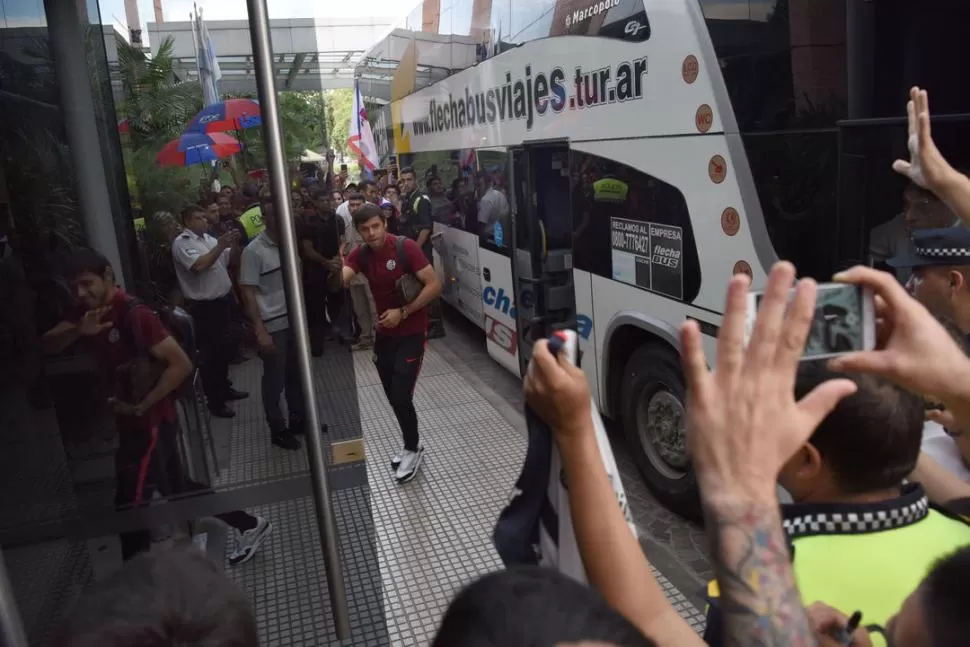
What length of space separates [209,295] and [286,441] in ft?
2.02

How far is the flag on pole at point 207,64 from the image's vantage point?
2.49 metres

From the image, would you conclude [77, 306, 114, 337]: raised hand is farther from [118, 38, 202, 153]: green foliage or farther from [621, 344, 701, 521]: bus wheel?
[621, 344, 701, 521]: bus wheel

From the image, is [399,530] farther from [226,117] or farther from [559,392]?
[559,392]

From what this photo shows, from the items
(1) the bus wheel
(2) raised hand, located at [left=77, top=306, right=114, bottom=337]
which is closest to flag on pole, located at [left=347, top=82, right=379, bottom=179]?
(1) the bus wheel

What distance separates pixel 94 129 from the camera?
2789 millimetres

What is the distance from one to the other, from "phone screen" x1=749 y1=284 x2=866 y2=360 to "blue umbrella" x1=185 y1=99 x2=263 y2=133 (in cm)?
193

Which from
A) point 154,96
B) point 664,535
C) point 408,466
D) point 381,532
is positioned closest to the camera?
point 154,96

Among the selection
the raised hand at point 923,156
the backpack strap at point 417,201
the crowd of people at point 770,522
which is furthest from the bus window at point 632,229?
the backpack strap at point 417,201

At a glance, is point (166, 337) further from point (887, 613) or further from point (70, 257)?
point (887, 613)

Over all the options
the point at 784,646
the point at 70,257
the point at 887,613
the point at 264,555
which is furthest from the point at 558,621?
the point at 264,555

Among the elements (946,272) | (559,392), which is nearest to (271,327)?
(559,392)

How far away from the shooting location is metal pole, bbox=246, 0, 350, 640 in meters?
2.08

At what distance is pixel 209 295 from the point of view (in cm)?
272

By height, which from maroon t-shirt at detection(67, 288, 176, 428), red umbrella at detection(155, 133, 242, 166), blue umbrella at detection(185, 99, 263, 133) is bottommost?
maroon t-shirt at detection(67, 288, 176, 428)
